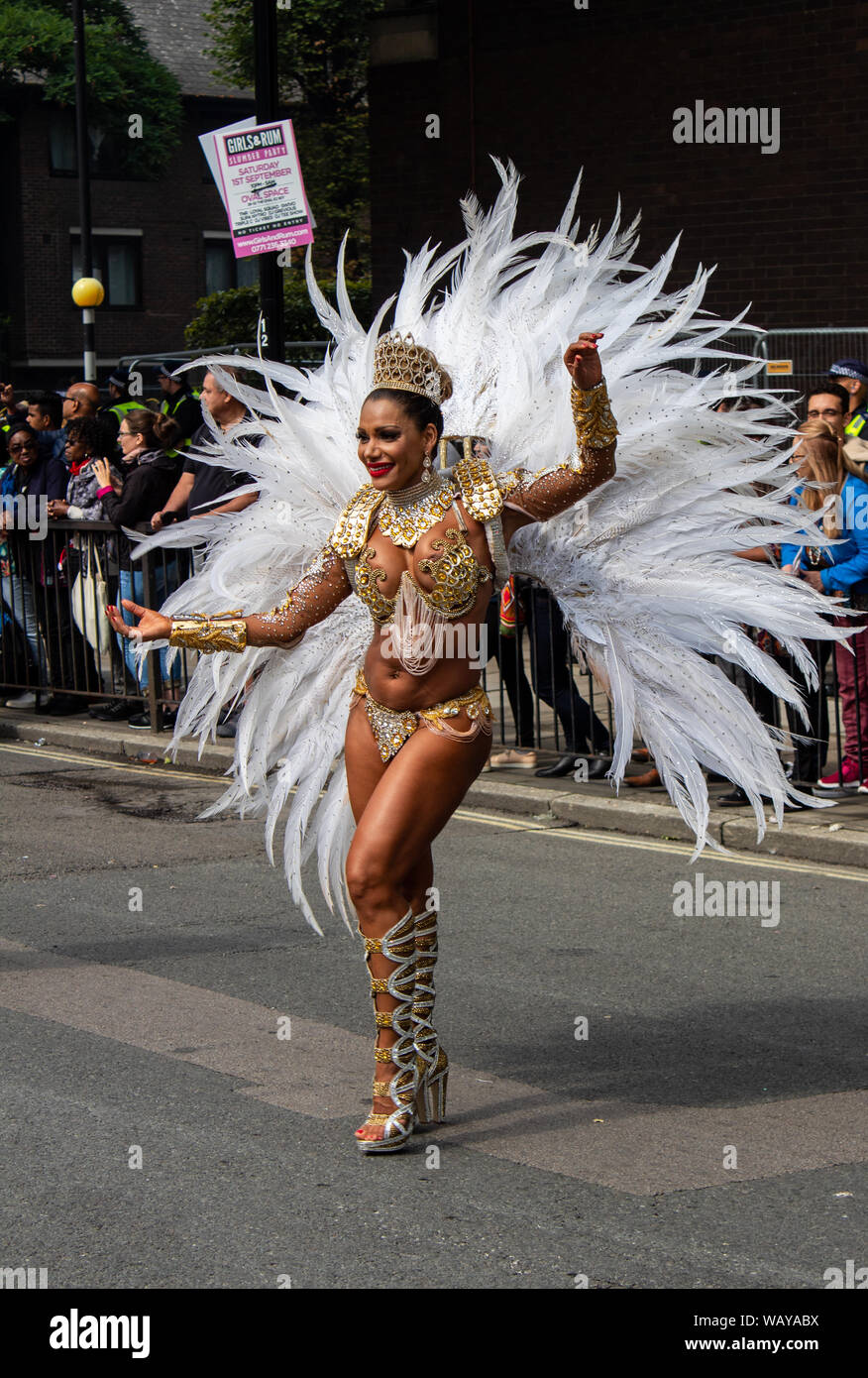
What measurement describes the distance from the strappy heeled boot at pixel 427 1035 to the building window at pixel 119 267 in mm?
44749

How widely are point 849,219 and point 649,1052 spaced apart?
13.0 metres

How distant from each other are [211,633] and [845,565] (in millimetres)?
5076

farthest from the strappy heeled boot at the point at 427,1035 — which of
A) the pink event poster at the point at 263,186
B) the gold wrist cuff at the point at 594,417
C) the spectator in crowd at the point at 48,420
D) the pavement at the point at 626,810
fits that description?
the spectator in crowd at the point at 48,420

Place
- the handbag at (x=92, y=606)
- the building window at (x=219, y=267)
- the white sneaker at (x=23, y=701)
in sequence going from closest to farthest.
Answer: the handbag at (x=92, y=606), the white sneaker at (x=23, y=701), the building window at (x=219, y=267)

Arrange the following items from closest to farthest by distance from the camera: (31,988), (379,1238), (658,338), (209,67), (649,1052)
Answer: (379,1238) < (658,338) < (649,1052) < (31,988) < (209,67)

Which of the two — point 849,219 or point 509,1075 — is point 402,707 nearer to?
point 509,1075

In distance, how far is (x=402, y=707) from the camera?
17.0 feet

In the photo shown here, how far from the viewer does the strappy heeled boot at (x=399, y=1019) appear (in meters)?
5.13

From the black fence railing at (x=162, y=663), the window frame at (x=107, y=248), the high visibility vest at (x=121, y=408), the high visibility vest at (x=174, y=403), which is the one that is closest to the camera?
the black fence railing at (x=162, y=663)

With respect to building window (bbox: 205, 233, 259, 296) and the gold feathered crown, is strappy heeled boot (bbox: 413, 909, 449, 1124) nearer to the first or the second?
the gold feathered crown

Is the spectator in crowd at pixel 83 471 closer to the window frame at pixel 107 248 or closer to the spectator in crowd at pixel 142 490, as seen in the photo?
the spectator in crowd at pixel 142 490

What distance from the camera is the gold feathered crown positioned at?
509 centimetres

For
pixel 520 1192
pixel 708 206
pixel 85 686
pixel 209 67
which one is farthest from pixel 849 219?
pixel 209 67

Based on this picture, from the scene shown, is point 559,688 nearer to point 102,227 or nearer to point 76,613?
point 76,613
